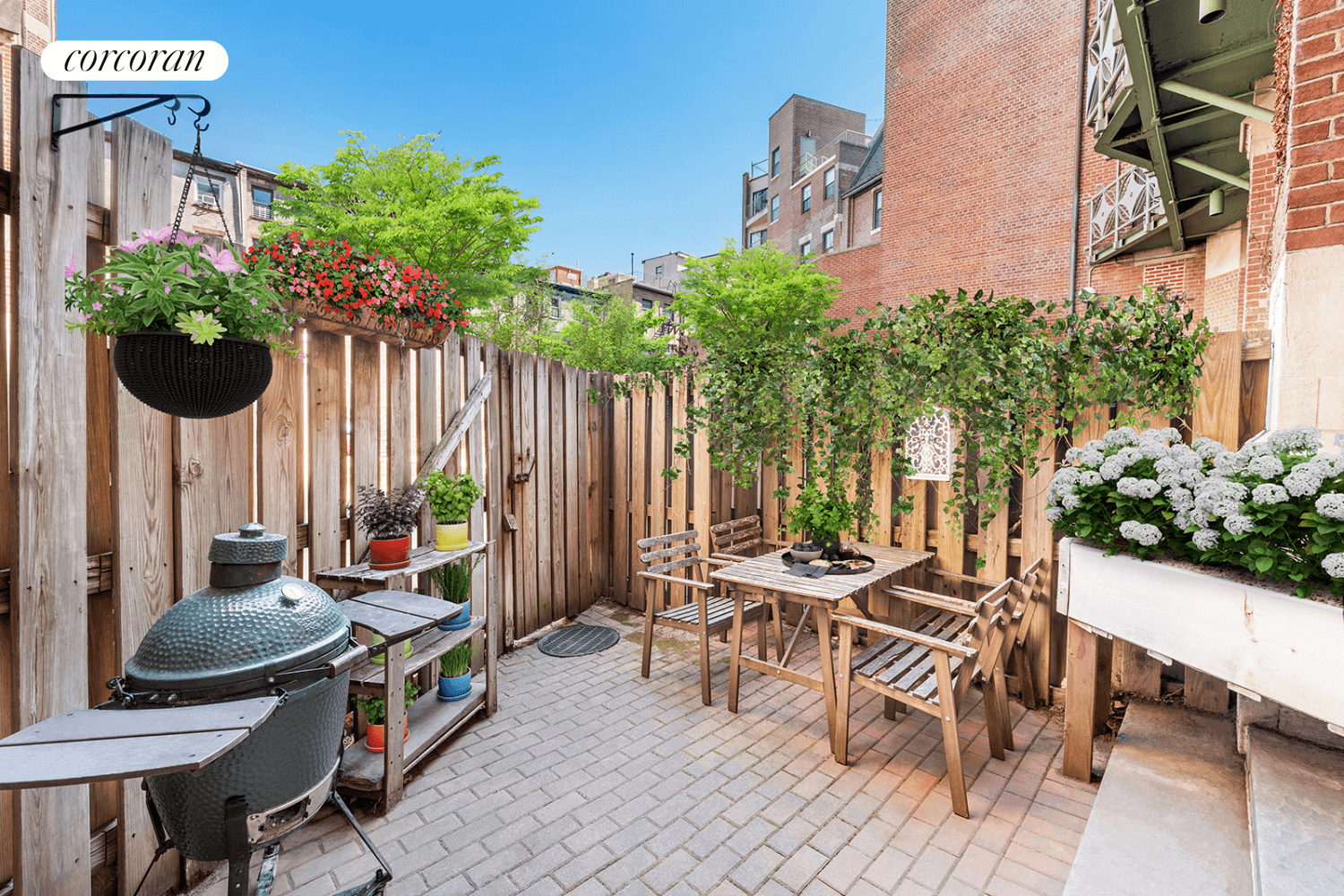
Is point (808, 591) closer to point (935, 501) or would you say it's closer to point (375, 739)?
point (935, 501)

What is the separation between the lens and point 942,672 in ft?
A: 8.83

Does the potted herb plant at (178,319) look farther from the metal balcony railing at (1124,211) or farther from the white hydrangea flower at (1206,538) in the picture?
A: the metal balcony railing at (1124,211)

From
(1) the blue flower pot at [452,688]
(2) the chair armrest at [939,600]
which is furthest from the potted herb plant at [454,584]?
(2) the chair armrest at [939,600]

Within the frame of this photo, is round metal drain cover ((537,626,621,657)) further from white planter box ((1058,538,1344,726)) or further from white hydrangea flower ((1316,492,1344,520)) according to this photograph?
white hydrangea flower ((1316,492,1344,520))

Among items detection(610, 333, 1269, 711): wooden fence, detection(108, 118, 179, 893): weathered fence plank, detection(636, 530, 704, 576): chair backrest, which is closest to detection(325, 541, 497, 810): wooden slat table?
detection(108, 118, 179, 893): weathered fence plank

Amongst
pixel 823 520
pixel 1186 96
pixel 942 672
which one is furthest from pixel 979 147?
pixel 942 672

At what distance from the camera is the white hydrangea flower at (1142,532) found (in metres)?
1.98

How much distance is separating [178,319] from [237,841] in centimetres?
144

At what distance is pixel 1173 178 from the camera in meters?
6.54

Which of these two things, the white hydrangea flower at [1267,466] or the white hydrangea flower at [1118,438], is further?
the white hydrangea flower at [1118,438]

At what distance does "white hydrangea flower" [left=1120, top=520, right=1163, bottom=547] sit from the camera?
1983 mm

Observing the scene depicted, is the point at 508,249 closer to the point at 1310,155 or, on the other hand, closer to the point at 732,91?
the point at 1310,155

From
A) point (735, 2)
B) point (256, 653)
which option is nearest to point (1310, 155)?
point (256, 653)

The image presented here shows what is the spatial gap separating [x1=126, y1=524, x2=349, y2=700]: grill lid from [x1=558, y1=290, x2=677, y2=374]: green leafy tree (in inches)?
601
